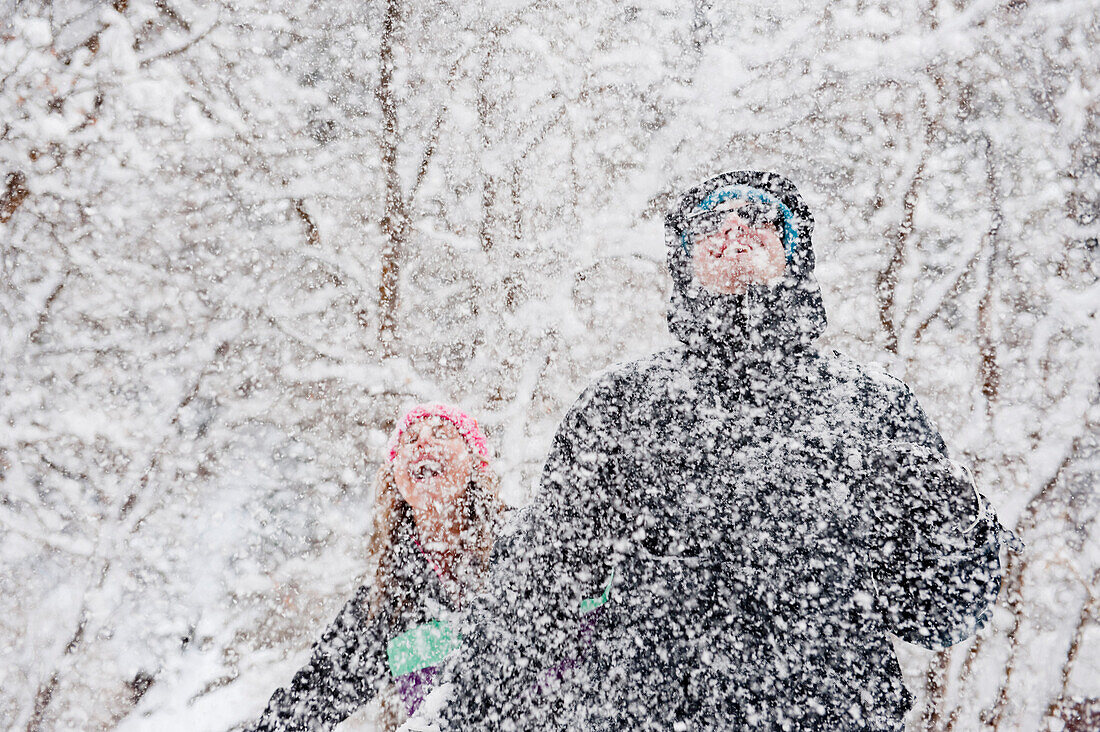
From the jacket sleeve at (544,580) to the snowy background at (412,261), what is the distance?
2.27 metres

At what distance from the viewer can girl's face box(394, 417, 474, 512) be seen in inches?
73.5

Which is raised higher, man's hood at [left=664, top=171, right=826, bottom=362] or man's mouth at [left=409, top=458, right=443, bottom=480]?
man's hood at [left=664, top=171, right=826, bottom=362]

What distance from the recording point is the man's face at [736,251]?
1.51 metres

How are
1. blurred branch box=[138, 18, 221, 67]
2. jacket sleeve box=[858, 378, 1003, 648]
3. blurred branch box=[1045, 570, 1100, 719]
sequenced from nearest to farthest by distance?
jacket sleeve box=[858, 378, 1003, 648], blurred branch box=[1045, 570, 1100, 719], blurred branch box=[138, 18, 221, 67]

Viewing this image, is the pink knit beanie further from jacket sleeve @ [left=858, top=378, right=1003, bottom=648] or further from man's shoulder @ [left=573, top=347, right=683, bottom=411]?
jacket sleeve @ [left=858, top=378, right=1003, bottom=648]

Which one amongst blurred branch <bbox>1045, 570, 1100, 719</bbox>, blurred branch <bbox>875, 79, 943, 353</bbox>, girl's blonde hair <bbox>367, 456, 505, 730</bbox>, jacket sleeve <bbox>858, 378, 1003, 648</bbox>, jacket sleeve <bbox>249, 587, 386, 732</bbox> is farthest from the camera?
blurred branch <bbox>875, 79, 943, 353</bbox>

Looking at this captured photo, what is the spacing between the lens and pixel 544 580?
1.48m

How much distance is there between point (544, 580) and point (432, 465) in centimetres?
59

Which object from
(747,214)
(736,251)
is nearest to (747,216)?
(747,214)

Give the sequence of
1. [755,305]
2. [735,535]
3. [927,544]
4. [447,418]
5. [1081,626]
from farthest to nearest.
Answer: [1081,626]
[447,418]
[755,305]
[735,535]
[927,544]

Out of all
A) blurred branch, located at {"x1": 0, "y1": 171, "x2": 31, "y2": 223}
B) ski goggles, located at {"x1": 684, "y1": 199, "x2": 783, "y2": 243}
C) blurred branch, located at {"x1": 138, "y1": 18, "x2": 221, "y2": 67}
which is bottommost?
ski goggles, located at {"x1": 684, "y1": 199, "x2": 783, "y2": 243}

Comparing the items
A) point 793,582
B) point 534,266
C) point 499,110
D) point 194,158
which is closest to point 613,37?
point 499,110

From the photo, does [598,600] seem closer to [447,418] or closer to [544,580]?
[544,580]

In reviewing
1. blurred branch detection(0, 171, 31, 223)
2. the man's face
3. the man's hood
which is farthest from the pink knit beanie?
blurred branch detection(0, 171, 31, 223)
